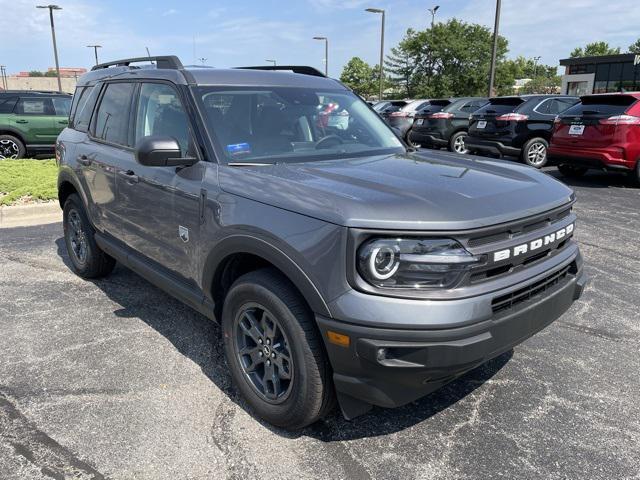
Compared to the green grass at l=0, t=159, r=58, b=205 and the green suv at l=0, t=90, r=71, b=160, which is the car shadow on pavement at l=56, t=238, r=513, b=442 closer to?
the green grass at l=0, t=159, r=58, b=205

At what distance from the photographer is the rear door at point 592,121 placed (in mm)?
9078

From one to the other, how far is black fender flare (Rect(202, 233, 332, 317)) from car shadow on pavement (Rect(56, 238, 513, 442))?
29.4 inches

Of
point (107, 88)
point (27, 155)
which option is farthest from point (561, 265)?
point (27, 155)

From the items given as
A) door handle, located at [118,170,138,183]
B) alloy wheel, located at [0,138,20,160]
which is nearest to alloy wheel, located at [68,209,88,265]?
door handle, located at [118,170,138,183]

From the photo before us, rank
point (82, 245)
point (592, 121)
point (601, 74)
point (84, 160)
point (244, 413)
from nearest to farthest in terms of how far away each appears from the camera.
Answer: point (244, 413), point (84, 160), point (82, 245), point (592, 121), point (601, 74)

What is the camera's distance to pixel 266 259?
2535 millimetres

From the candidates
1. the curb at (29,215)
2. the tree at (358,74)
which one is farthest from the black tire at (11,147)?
the tree at (358,74)

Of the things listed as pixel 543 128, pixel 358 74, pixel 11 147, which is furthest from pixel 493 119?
pixel 358 74

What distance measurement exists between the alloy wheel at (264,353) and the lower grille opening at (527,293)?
99 centimetres

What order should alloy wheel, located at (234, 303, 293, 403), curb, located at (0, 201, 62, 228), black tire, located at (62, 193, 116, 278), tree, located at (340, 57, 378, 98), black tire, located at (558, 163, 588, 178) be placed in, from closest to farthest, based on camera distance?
1. alloy wheel, located at (234, 303, 293, 403)
2. black tire, located at (62, 193, 116, 278)
3. curb, located at (0, 201, 62, 228)
4. black tire, located at (558, 163, 588, 178)
5. tree, located at (340, 57, 378, 98)

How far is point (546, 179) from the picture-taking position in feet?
10.0

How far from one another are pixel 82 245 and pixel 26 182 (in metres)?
4.34

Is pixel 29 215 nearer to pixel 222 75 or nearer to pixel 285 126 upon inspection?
pixel 222 75

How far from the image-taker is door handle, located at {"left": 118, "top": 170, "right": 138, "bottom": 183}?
3.68 metres
